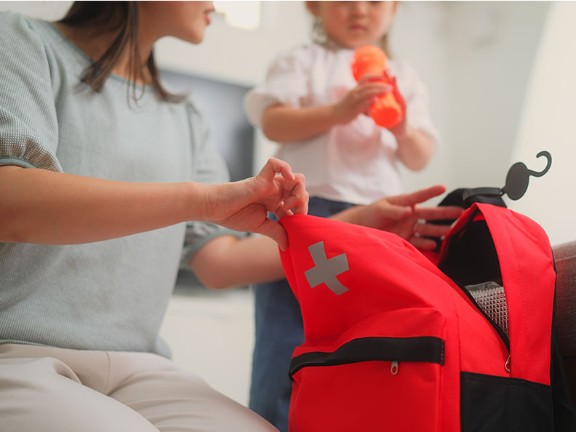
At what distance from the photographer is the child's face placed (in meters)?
0.98

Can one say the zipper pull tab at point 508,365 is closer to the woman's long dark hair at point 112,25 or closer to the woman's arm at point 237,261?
the woman's arm at point 237,261

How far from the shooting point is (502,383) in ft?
1.61

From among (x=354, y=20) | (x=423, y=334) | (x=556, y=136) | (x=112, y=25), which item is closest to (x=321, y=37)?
(x=354, y=20)

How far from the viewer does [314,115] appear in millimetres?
896

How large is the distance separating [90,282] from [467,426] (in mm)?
480

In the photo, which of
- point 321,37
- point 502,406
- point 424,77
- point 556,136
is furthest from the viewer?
point 424,77

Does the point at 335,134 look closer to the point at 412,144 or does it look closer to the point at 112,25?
the point at 412,144

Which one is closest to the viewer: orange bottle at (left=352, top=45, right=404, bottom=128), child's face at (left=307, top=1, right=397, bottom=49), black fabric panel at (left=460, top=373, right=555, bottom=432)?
black fabric panel at (left=460, top=373, right=555, bottom=432)

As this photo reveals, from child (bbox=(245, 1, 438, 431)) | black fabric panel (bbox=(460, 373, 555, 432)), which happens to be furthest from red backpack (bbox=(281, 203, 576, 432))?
child (bbox=(245, 1, 438, 431))

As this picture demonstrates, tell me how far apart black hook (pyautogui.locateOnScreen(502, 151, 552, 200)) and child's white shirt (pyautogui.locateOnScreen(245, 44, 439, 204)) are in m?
0.28

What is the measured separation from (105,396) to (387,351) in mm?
295

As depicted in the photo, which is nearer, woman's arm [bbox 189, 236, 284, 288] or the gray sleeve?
the gray sleeve

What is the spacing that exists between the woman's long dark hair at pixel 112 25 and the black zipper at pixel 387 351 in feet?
1.62

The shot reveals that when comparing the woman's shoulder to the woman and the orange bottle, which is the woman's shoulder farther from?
the orange bottle
